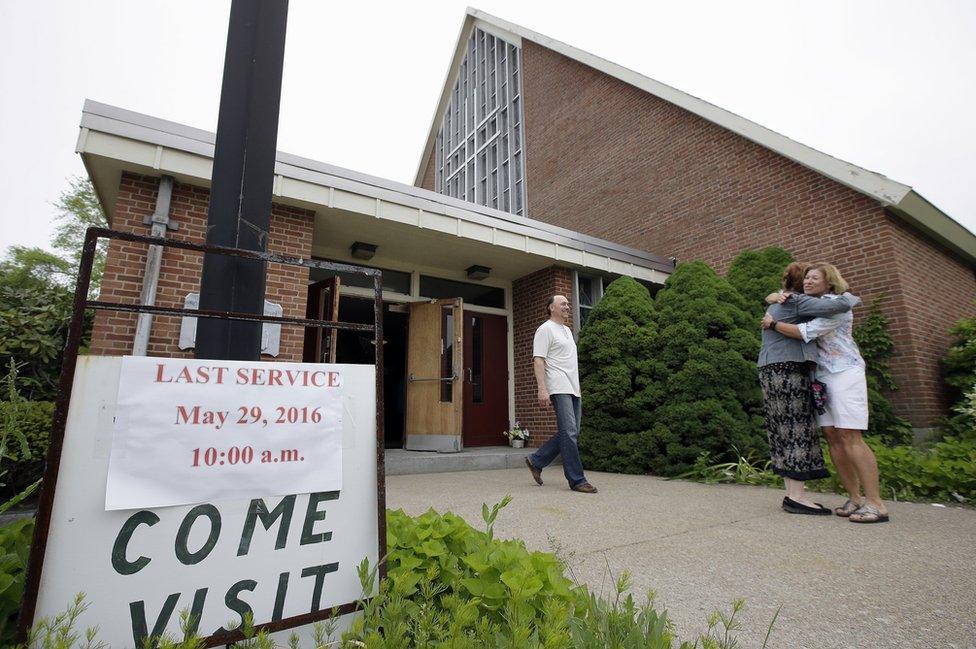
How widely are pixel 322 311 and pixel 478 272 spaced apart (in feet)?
8.50

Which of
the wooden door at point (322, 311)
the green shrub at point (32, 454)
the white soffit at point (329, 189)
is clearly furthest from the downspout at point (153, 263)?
the wooden door at point (322, 311)

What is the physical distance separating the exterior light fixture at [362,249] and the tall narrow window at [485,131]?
779cm

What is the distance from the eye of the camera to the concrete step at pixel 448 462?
577 cm

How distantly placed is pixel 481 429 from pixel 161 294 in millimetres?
4658

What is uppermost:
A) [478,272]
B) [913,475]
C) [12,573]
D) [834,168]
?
[834,168]

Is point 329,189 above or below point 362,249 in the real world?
above

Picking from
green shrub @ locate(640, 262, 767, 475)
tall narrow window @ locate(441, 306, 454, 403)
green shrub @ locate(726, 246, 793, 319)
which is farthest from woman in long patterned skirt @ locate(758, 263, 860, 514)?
tall narrow window @ locate(441, 306, 454, 403)

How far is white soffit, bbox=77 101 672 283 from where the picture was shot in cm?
448

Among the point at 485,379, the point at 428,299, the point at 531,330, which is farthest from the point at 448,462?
the point at 531,330

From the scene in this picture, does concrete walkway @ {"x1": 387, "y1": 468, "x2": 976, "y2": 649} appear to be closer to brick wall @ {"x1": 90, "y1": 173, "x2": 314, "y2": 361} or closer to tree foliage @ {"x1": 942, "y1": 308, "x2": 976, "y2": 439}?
brick wall @ {"x1": 90, "y1": 173, "x2": 314, "y2": 361}

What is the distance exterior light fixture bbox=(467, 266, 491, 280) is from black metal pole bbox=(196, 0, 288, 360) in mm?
5792

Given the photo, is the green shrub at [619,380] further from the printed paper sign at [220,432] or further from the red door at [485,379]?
the printed paper sign at [220,432]

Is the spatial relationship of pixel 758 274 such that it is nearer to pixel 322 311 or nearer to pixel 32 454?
pixel 322 311

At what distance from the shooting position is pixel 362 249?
6.69 meters
